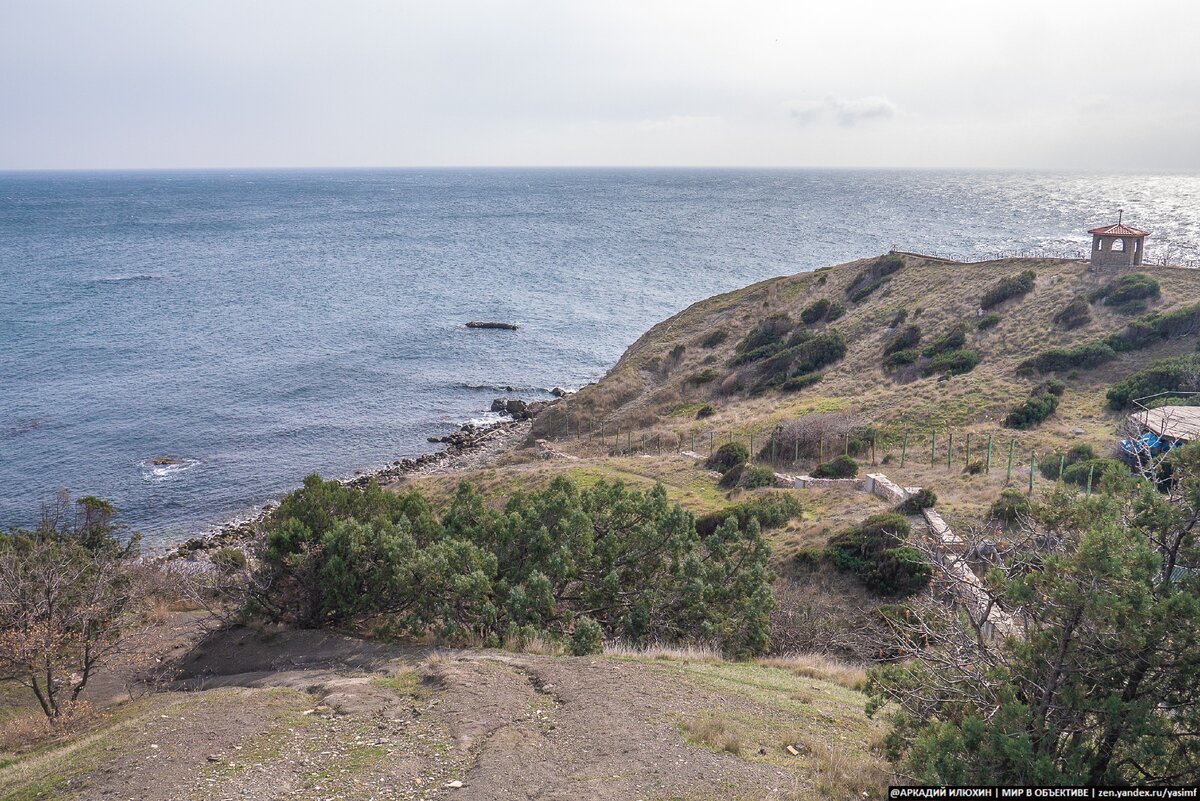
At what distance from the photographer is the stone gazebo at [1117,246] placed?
1937 inches

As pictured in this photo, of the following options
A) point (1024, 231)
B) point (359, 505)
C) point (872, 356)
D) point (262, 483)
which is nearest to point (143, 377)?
point (262, 483)

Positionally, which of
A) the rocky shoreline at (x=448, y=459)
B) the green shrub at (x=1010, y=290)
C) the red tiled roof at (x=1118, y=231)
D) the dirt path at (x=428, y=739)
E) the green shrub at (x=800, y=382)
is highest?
the red tiled roof at (x=1118, y=231)

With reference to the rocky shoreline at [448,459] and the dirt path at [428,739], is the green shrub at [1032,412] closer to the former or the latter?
the dirt path at [428,739]

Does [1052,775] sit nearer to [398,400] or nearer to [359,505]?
[359,505]

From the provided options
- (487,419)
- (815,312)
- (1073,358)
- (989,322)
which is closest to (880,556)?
(1073,358)

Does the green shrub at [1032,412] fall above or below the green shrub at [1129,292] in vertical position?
below

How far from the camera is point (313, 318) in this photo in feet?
269

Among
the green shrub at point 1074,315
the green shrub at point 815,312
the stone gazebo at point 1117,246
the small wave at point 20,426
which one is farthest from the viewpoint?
the green shrub at point 815,312

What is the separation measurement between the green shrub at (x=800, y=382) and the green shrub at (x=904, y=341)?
4.82 meters

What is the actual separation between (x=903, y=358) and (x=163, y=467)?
146ft

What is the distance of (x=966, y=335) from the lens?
160 feet

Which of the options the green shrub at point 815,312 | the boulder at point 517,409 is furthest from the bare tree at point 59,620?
the green shrub at point 815,312

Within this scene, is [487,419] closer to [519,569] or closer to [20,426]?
[20,426]

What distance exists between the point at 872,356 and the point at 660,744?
142 ft
